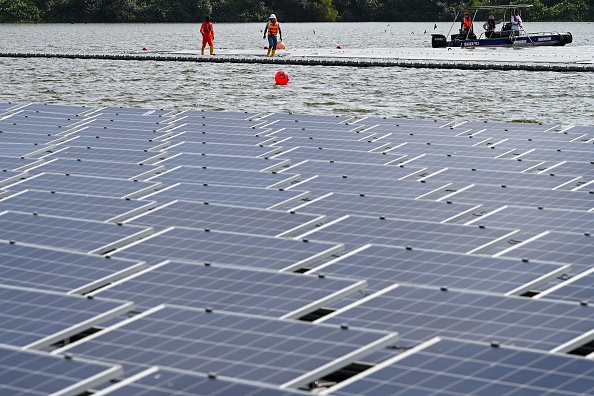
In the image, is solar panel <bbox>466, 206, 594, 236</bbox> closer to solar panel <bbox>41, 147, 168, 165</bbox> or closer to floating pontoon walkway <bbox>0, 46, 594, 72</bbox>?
solar panel <bbox>41, 147, 168, 165</bbox>

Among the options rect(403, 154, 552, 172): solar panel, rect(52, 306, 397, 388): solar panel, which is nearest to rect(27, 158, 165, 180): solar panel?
rect(403, 154, 552, 172): solar panel

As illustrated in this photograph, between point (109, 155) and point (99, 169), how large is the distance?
66.6 inches

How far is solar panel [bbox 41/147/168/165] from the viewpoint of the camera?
24.1 m

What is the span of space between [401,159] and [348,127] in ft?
15.6

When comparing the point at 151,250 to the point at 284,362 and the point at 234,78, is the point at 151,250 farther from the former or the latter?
the point at 234,78

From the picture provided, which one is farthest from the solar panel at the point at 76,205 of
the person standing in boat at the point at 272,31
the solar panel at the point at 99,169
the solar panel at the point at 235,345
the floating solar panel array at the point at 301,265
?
the person standing in boat at the point at 272,31

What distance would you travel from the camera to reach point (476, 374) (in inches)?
410

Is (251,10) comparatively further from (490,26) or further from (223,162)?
(223,162)

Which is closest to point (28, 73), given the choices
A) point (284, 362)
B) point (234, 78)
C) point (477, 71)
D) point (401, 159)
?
point (234, 78)

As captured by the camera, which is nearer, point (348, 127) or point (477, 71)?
point (348, 127)

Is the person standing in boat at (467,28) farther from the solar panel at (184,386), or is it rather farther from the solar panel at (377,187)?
the solar panel at (184,386)

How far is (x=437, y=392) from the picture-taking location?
10117mm

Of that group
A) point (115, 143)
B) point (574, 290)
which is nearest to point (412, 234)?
point (574, 290)

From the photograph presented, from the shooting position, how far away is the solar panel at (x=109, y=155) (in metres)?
24.1
